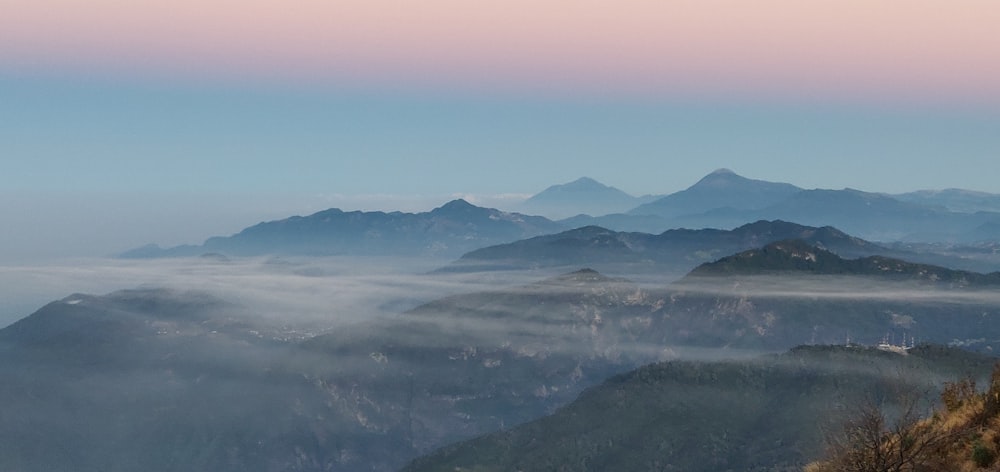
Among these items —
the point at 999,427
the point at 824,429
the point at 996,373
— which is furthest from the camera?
the point at 824,429

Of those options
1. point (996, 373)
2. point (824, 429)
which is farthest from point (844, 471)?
point (996, 373)

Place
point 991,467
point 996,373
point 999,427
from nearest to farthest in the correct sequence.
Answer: point 991,467
point 999,427
point 996,373

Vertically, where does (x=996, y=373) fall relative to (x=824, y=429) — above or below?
above

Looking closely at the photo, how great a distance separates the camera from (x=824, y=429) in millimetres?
58375

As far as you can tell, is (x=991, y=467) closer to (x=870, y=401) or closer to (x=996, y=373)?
(x=870, y=401)

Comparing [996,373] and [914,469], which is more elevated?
[996,373]

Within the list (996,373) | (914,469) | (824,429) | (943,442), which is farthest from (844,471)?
(996,373)

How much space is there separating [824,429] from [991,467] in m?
13.5

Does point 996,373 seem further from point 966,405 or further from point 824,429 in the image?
point 824,429

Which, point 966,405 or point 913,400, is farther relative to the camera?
point 966,405

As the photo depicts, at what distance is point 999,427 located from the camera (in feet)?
159

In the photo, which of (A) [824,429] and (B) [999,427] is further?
(A) [824,429]

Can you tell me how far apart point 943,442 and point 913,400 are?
8.96 ft

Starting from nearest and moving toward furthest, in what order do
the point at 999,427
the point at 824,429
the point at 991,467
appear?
the point at 991,467 < the point at 999,427 < the point at 824,429
